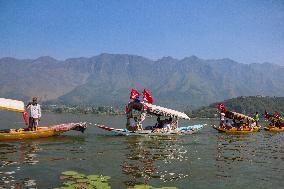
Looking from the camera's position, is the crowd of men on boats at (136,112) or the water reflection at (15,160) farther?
the crowd of men on boats at (136,112)

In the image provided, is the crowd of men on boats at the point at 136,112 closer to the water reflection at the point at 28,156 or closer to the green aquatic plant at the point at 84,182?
the water reflection at the point at 28,156

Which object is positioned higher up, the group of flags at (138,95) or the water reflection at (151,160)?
the group of flags at (138,95)

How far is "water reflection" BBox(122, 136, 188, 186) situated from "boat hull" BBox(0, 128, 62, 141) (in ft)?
27.6

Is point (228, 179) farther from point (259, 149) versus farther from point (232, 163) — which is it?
point (259, 149)

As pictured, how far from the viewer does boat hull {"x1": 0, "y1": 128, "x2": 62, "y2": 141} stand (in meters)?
32.9

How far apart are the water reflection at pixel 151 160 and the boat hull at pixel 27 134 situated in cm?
841

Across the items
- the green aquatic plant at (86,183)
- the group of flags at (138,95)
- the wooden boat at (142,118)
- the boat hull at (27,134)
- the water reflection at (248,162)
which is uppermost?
the group of flags at (138,95)

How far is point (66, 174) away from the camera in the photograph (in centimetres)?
1820

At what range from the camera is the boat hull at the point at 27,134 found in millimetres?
32938

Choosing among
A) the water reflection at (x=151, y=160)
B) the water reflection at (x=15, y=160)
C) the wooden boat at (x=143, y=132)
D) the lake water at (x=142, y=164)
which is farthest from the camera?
the wooden boat at (x=143, y=132)

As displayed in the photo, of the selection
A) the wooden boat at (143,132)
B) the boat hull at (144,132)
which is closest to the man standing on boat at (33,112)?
the wooden boat at (143,132)

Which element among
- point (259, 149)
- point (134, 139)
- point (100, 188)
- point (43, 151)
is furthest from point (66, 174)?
point (259, 149)

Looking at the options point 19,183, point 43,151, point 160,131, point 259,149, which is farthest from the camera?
point 160,131

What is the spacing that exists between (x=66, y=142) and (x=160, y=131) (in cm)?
1232
